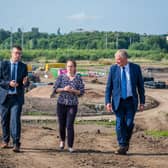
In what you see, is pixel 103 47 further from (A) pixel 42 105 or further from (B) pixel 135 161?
(B) pixel 135 161

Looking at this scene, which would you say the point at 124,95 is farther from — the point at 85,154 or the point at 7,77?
the point at 7,77

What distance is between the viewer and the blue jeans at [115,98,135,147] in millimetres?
10547

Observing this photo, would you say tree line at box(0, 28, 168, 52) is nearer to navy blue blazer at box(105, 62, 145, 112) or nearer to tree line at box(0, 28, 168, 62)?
tree line at box(0, 28, 168, 62)

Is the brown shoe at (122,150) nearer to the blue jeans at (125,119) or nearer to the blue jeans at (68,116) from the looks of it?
the blue jeans at (125,119)

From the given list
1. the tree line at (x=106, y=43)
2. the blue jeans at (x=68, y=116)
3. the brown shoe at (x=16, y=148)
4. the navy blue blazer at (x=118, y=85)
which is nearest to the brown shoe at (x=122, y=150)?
the navy blue blazer at (x=118, y=85)

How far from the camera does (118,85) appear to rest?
10547 mm

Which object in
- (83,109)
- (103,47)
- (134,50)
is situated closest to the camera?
(83,109)

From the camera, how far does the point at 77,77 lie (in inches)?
424

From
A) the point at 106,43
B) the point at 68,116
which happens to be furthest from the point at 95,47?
the point at 68,116

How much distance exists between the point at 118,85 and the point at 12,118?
6.02 feet

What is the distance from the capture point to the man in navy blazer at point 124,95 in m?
10.5

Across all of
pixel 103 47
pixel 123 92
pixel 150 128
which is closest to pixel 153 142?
pixel 123 92

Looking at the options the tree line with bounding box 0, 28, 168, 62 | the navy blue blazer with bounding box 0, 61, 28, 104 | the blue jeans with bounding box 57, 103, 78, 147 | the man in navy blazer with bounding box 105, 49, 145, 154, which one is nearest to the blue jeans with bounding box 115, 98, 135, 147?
the man in navy blazer with bounding box 105, 49, 145, 154

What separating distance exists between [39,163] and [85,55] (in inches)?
Answer: 5751
